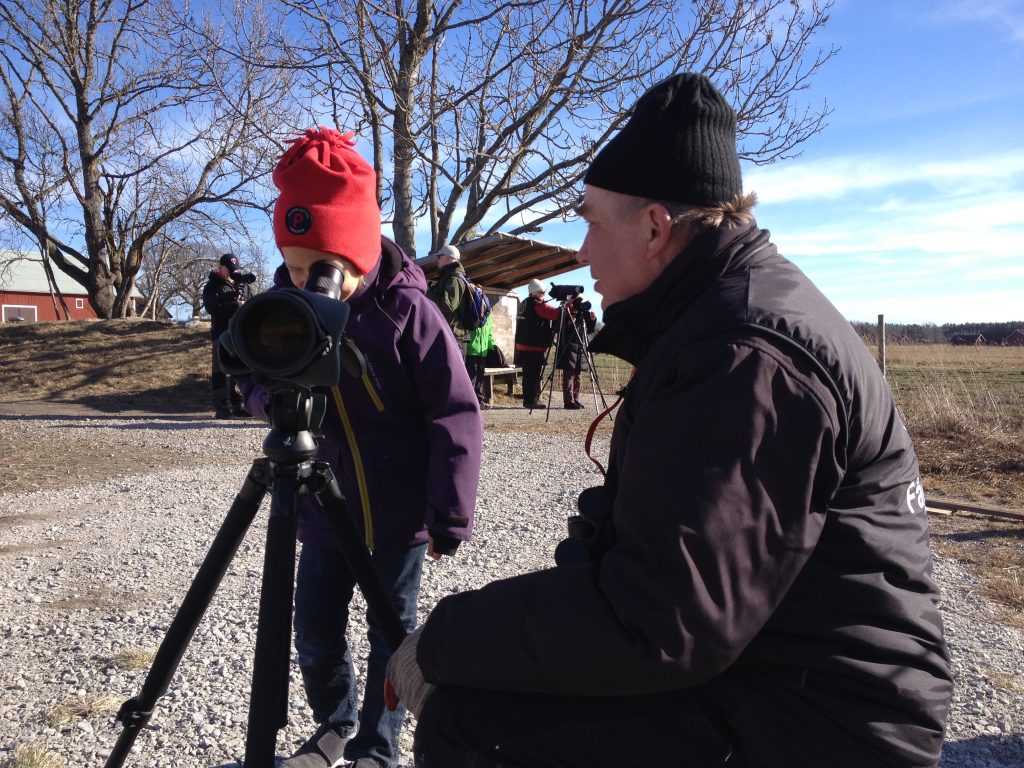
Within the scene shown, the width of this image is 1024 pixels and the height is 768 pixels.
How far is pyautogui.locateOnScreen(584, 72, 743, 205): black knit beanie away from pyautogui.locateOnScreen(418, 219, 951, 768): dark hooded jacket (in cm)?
12

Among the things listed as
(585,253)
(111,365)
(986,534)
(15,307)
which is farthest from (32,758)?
(15,307)

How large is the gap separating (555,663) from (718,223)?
81 centimetres

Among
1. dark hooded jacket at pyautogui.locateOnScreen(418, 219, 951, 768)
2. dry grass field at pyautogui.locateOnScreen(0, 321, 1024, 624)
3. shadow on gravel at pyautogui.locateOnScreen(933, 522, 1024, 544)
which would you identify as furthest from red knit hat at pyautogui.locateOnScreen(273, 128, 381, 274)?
shadow on gravel at pyautogui.locateOnScreen(933, 522, 1024, 544)

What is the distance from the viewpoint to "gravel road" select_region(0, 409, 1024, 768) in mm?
2748

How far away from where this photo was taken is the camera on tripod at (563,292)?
11.4m

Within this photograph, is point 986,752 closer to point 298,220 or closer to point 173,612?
point 298,220

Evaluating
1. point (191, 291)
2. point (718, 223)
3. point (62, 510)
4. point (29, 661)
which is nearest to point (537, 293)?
point (62, 510)

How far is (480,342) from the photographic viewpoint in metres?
11.2

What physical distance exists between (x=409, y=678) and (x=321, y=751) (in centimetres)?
135

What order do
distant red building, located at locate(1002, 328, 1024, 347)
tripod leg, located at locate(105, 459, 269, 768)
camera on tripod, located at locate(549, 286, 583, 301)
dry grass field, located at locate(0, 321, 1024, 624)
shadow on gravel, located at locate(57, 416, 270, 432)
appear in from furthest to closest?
distant red building, located at locate(1002, 328, 1024, 347) < camera on tripod, located at locate(549, 286, 583, 301) < shadow on gravel, located at locate(57, 416, 270, 432) < dry grass field, located at locate(0, 321, 1024, 624) < tripod leg, located at locate(105, 459, 269, 768)

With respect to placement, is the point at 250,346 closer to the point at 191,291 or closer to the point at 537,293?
the point at 537,293

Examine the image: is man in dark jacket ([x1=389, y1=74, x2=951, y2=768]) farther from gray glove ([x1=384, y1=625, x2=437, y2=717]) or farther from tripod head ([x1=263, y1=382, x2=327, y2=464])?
tripod head ([x1=263, y1=382, x2=327, y2=464])

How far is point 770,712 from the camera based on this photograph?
1286 millimetres

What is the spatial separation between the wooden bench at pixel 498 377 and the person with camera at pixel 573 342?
123 centimetres
